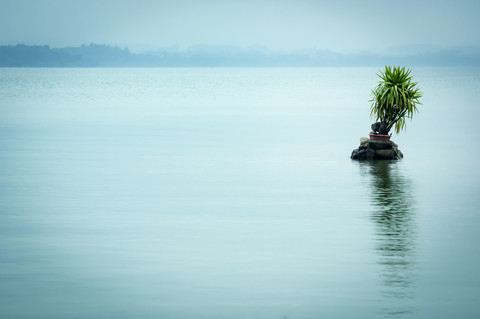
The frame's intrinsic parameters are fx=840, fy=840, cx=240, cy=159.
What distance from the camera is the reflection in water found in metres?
8.10

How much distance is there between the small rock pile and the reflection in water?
110cm

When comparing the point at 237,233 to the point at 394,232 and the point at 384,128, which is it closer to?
the point at 394,232

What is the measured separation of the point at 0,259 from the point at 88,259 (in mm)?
1036

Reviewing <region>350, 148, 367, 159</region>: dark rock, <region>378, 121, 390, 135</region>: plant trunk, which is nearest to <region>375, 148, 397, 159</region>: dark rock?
<region>350, 148, 367, 159</region>: dark rock

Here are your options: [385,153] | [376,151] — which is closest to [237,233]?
[376,151]

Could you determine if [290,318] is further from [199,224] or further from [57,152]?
[57,152]

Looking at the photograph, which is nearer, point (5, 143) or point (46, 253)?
point (46, 253)

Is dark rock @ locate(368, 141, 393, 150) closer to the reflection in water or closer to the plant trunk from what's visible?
the plant trunk

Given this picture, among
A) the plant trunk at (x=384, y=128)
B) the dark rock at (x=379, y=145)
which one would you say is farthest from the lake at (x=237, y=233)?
the plant trunk at (x=384, y=128)

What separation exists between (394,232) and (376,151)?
26.7 feet

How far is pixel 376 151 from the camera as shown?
1903 centimetres

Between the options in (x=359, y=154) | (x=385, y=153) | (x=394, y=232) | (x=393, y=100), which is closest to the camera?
Answer: (x=394, y=232)

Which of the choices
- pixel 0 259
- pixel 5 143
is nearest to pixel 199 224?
pixel 0 259

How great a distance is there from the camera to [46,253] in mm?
10094
